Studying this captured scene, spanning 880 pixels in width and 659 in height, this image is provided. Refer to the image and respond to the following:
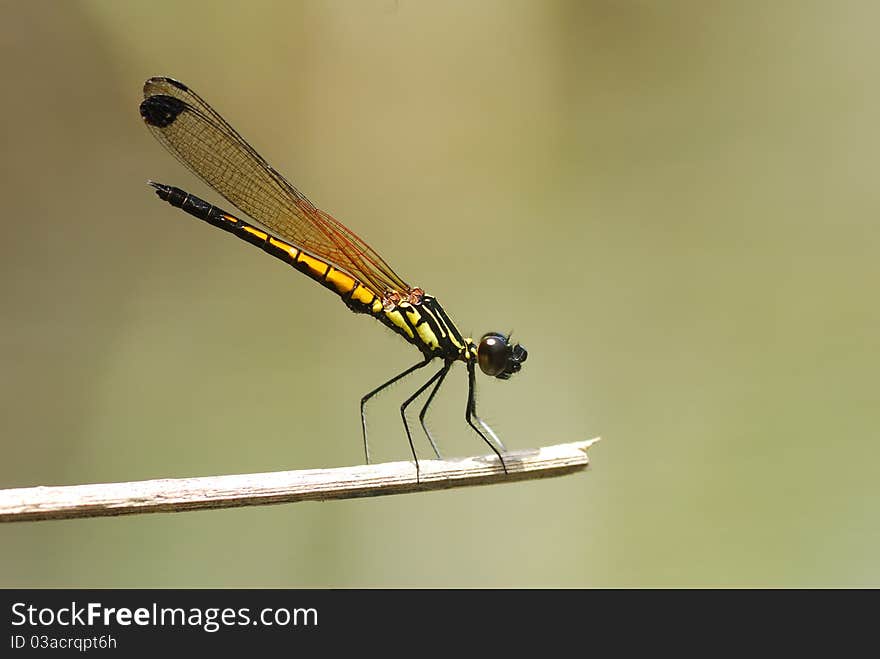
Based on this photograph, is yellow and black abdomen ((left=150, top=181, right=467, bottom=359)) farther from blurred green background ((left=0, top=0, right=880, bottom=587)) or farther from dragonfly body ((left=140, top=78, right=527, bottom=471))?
blurred green background ((left=0, top=0, right=880, bottom=587))

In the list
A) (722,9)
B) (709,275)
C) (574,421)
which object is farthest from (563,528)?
(722,9)

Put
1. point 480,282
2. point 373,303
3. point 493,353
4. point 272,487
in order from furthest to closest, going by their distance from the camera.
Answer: point 480,282 < point 373,303 < point 493,353 < point 272,487

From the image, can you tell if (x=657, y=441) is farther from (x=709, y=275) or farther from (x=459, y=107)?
(x=459, y=107)

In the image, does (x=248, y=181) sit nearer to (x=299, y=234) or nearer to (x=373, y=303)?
(x=299, y=234)

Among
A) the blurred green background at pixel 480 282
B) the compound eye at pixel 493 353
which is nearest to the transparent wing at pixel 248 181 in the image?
the compound eye at pixel 493 353

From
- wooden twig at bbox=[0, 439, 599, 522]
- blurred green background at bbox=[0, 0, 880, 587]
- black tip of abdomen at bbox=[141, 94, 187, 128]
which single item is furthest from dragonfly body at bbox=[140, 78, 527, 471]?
blurred green background at bbox=[0, 0, 880, 587]

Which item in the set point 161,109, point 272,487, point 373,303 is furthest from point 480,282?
point 272,487
